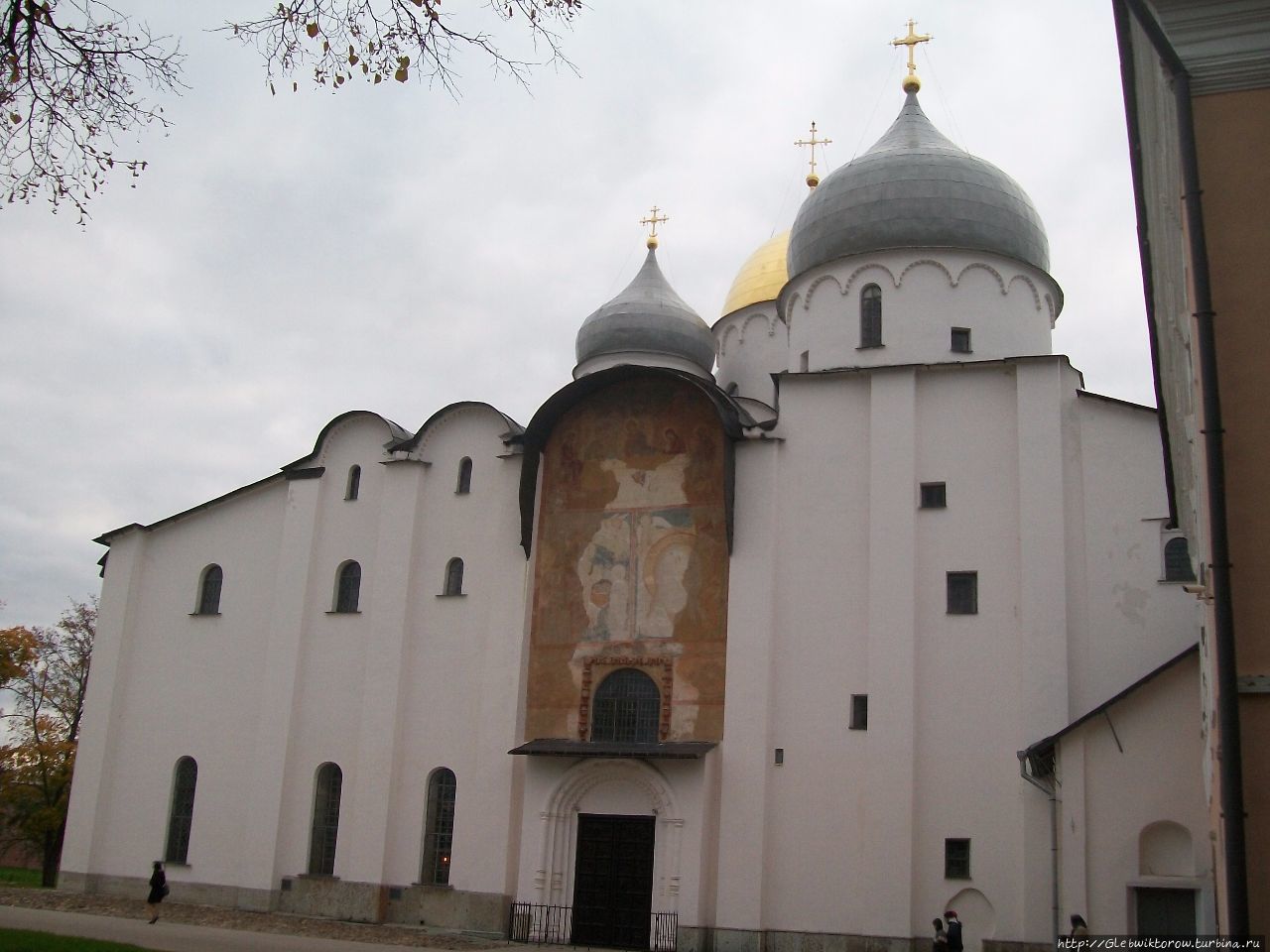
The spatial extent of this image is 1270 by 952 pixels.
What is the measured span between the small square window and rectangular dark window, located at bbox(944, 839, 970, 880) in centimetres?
479

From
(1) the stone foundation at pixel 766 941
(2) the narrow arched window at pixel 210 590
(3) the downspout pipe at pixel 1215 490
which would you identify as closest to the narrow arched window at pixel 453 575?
(2) the narrow arched window at pixel 210 590

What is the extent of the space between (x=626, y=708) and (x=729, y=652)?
197 centimetres

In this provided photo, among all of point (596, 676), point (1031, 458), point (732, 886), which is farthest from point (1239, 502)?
point (596, 676)

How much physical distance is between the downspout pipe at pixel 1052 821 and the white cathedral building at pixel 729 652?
0.18 feet

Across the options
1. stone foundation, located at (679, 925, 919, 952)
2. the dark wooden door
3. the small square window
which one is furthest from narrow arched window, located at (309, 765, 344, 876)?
the small square window

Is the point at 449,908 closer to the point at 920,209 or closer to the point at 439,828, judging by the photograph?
the point at 439,828

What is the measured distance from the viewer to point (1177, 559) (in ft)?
56.6

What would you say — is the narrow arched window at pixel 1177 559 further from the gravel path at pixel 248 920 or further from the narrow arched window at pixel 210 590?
the narrow arched window at pixel 210 590

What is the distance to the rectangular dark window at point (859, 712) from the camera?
1811cm

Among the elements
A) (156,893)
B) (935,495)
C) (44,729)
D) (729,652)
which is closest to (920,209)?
(935,495)

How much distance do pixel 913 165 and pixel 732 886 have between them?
484 inches

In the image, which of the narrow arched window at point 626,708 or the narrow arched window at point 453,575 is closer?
the narrow arched window at point 626,708

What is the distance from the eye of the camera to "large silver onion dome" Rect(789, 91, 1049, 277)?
69.8 feet

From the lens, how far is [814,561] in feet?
62.5
